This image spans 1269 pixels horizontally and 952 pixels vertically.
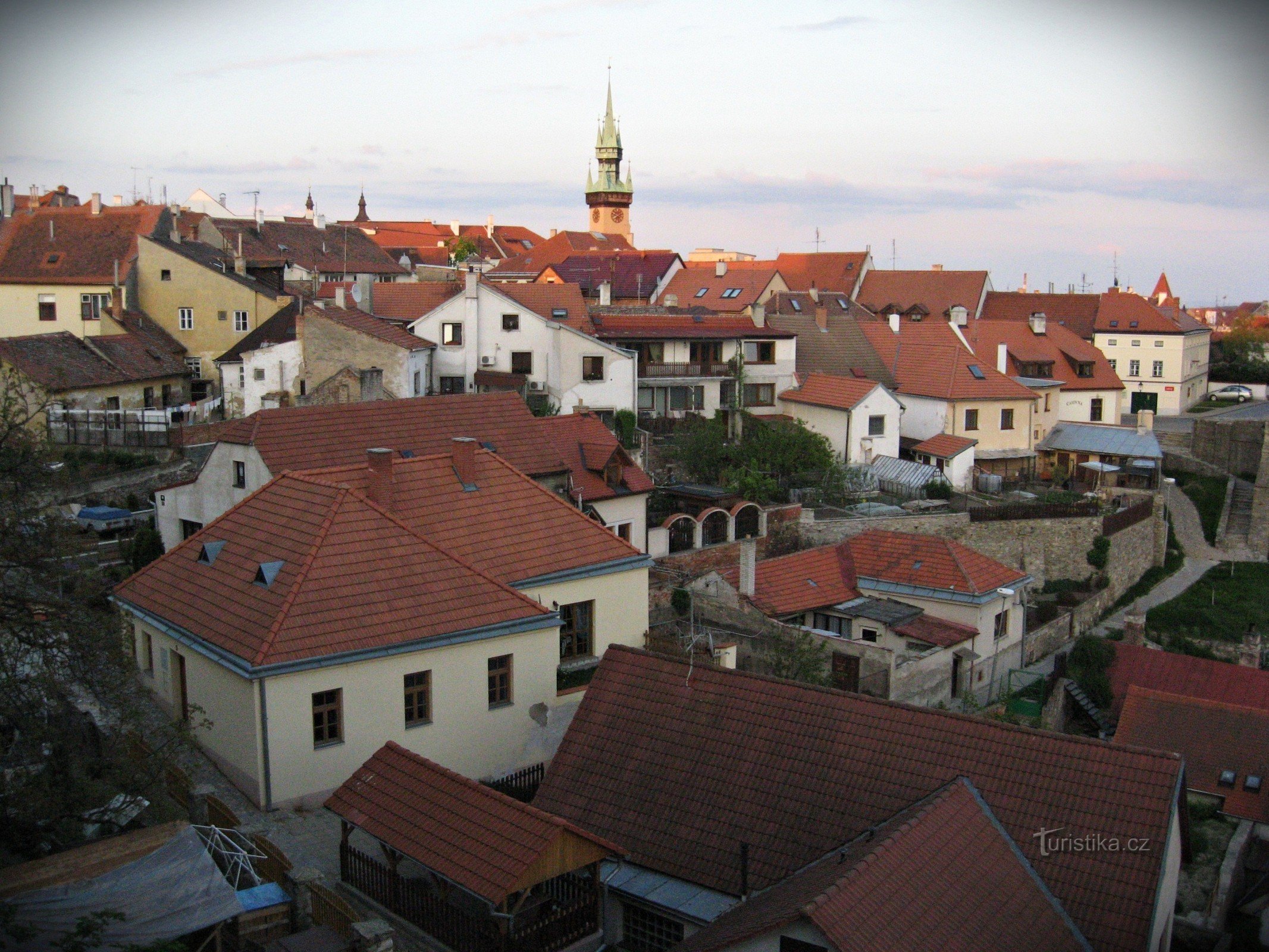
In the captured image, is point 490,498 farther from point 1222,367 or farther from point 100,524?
point 1222,367

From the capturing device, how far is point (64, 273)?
40688mm

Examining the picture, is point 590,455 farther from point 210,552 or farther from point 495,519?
point 210,552

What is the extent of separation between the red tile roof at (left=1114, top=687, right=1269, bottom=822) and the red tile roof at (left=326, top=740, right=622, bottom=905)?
13.3 meters

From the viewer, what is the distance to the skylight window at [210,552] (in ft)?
63.4

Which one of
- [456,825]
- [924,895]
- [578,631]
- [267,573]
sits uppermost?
[267,573]

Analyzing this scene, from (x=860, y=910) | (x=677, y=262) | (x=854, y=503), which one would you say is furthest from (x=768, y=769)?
(x=677, y=262)

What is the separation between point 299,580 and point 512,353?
21.1 meters

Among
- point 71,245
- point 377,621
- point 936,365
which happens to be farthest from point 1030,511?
point 71,245

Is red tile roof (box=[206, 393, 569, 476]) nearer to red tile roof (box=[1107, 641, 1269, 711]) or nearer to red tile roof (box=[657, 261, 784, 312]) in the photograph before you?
red tile roof (box=[1107, 641, 1269, 711])

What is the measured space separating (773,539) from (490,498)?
37.5ft

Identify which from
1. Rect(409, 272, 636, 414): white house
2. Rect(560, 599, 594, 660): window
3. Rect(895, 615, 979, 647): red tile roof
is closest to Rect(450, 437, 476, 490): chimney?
Rect(560, 599, 594, 660): window

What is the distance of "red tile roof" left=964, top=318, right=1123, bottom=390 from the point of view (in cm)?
4800

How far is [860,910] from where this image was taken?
10641mm

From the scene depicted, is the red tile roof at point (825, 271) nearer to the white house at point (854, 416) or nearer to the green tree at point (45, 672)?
the white house at point (854, 416)
